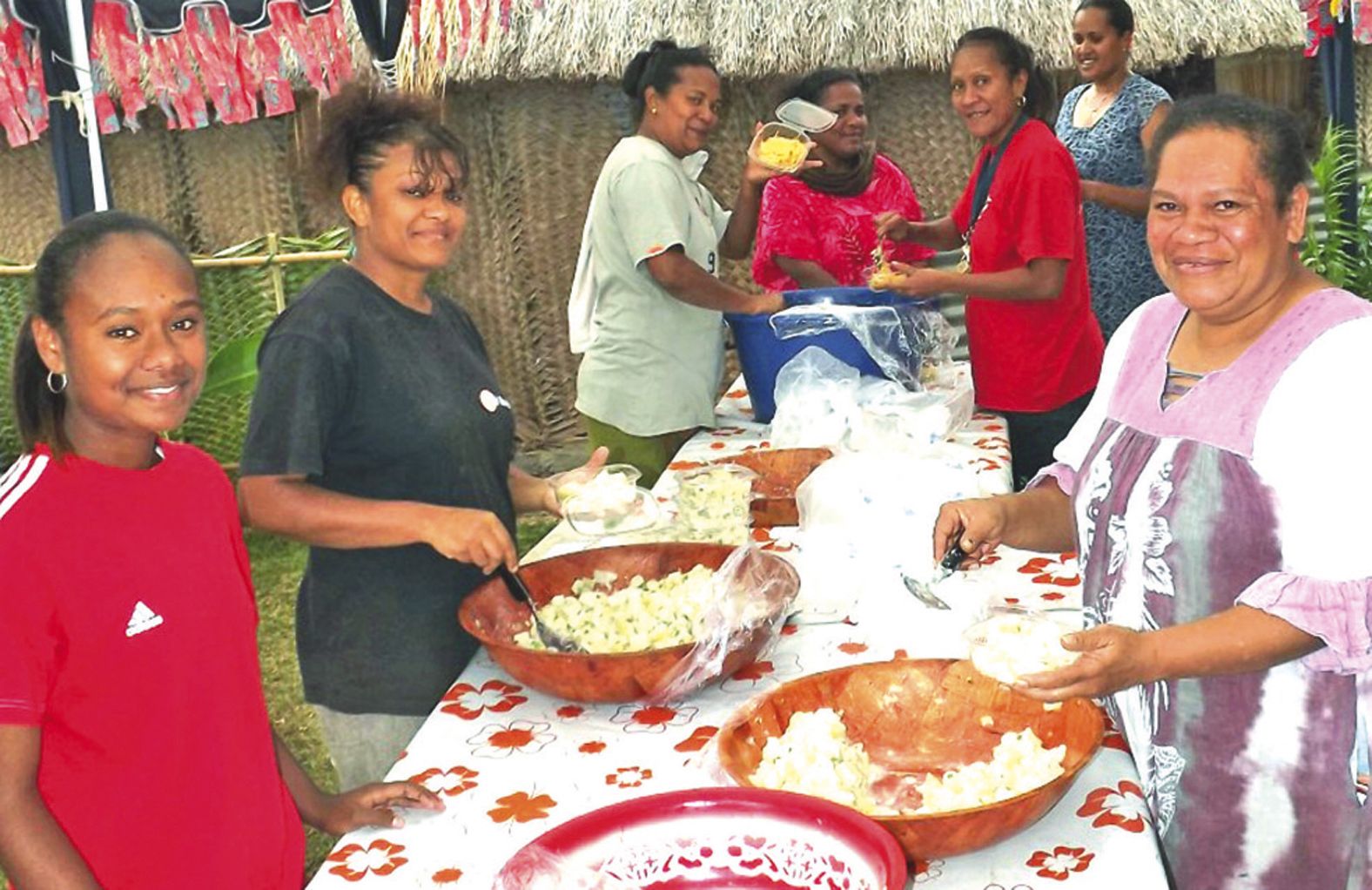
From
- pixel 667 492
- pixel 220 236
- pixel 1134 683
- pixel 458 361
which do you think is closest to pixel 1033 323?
pixel 667 492

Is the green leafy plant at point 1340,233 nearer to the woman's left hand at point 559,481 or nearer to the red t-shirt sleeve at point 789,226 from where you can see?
the red t-shirt sleeve at point 789,226

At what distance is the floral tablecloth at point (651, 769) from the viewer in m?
1.50

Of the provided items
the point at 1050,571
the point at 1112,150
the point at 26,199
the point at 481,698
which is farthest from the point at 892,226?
the point at 26,199

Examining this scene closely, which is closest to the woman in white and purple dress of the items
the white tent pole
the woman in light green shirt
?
the woman in light green shirt

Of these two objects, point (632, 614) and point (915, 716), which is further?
point (632, 614)

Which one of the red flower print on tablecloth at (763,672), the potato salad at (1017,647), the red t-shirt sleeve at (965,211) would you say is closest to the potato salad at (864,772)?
the potato salad at (1017,647)

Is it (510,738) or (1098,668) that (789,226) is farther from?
(1098,668)

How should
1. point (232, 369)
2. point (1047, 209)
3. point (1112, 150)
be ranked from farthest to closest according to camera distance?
point (232, 369), point (1112, 150), point (1047, 209)

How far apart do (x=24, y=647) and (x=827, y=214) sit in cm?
328

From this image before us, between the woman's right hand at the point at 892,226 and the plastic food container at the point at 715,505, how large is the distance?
1580 mm

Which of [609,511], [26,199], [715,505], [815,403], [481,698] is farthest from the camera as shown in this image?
[26,199]

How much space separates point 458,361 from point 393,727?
0.65m

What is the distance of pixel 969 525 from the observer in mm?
2154

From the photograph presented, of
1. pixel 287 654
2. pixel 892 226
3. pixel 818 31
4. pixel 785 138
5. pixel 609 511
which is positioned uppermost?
pixel 818 31
